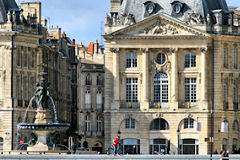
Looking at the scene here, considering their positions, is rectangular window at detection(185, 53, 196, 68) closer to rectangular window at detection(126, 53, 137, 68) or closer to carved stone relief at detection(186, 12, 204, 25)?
carved stone relief at detection(186, 12, 204, 25)

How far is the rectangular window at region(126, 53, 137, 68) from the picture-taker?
109250 mm

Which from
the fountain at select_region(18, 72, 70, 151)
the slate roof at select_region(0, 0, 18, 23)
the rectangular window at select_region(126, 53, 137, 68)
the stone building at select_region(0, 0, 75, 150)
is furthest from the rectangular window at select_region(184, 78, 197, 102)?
the fountain at select_region(18, 72, 70, 151)

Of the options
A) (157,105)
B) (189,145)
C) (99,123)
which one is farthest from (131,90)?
(99,123)

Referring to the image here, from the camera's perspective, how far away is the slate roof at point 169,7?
109 meters

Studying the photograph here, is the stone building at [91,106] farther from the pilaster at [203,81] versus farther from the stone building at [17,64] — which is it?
the pilaster at [203,81]

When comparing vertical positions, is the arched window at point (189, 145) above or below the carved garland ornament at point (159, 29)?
below

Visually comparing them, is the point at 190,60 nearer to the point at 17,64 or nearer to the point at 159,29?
the point at 159,29

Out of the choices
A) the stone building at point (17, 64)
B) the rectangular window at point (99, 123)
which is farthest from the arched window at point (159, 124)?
the rectangular window at point (99, 123)

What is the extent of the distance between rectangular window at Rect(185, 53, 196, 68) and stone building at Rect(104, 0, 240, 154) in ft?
0.35

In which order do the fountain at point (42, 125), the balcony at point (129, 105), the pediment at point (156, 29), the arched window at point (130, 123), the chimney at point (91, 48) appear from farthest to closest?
the chimney at point (91, 48) → the balcony at point (129, 105) → the arched window at point (130, 123) → the pediment at point (156, 29) → the fountain at point (42, 125)

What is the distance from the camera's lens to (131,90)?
357ft

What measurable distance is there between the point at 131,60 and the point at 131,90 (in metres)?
3.23

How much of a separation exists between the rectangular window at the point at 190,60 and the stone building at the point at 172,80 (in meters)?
0.11

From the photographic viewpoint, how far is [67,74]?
13350 centimetres
